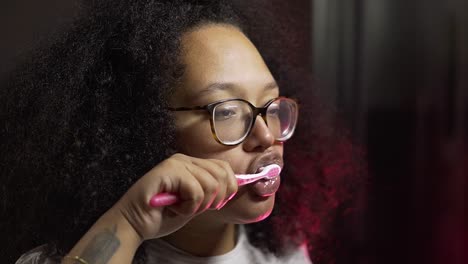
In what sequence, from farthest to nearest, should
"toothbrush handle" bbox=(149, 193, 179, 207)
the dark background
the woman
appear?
the dark background, the woman, "toothbrush handle" bbox=(149, 193, 179, 207)

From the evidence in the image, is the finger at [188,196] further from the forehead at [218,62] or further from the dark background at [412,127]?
the dark background at [412,127]

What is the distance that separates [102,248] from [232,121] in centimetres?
28

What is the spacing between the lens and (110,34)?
0.98 metres

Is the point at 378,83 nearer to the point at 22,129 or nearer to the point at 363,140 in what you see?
the point at 363,140

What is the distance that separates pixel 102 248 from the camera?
81 cm

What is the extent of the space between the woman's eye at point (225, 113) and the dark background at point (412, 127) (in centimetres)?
60

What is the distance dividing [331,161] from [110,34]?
546mm

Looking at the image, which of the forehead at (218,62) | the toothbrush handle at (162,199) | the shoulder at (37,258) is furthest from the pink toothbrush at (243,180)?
the shoulder at (37,258)

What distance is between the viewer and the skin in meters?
0.81

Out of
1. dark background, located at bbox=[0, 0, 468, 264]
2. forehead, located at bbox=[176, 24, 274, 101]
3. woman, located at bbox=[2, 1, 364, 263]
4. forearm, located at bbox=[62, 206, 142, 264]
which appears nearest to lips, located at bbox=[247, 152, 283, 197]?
woman, located at bbox=[2, 1, 364, 263]

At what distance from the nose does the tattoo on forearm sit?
257 mm

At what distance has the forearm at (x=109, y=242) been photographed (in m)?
0.80

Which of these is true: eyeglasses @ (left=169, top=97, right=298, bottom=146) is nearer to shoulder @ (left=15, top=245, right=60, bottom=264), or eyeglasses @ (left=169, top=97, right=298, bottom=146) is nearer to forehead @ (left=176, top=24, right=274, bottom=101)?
forehead @ (left=176, top=24, right=274, bottom=101)

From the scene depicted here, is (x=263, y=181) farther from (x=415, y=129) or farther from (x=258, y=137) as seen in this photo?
(x=415, y=129)
